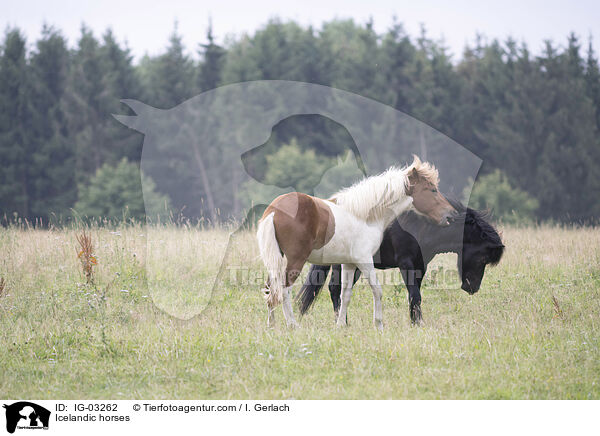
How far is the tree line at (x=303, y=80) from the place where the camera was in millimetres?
27578

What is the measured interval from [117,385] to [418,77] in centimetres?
2960

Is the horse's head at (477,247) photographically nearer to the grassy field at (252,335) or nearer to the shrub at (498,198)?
the grassy field at (252,335)

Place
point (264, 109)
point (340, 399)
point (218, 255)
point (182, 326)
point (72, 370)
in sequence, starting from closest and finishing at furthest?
point (340, 399), point (72, 370), point (182, 326), point (218, 255), point (264, 109)

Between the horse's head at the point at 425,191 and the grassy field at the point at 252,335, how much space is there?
4.52ft

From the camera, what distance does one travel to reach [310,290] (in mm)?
6684

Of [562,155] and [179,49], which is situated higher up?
[179,49]

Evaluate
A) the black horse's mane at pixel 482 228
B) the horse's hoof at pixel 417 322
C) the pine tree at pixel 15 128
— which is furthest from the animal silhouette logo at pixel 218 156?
the pine tree at pixel 15 128

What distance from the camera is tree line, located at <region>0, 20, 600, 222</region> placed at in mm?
27578

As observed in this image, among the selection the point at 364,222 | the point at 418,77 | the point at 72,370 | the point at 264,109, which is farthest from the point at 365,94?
the point at 72,370

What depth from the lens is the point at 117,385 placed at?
15.0 ft

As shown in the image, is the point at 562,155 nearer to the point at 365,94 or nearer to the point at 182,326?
the point at 365,94

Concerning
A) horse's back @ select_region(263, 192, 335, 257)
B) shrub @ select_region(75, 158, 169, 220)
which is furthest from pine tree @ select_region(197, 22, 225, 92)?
horse's back @ select_region(263, 192, 335, 257)
